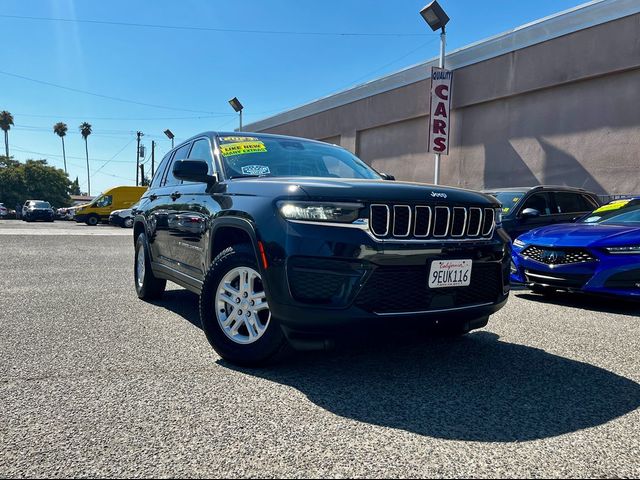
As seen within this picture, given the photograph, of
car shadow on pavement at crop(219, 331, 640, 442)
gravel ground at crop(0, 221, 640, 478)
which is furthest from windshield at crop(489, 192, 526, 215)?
car shadow on pavement at crop(219, 331, 640, 442)

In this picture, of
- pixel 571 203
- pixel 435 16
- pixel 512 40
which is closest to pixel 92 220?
pixel 435 16

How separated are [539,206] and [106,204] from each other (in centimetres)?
2888

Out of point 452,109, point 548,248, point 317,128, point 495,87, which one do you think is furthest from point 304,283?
point 317,128

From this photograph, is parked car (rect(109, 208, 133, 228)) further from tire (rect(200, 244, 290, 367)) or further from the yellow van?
tire (rect(200, 244, 290, 367))

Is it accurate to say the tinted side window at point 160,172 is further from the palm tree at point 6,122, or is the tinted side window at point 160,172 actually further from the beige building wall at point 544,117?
the palm tree at point 6,122

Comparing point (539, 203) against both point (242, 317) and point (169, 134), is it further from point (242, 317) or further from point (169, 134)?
point (169, 134)

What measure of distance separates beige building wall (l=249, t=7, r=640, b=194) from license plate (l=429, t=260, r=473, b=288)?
11.1 m

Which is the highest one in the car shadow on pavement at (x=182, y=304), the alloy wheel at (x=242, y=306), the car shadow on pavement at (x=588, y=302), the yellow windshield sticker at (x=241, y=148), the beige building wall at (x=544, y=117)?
the beige building wall at (x=544, y=117)

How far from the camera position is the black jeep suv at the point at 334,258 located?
2.83 meters

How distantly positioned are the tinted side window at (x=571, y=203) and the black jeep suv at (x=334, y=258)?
245 inches

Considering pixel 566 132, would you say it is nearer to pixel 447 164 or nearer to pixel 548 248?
pixel 447 164

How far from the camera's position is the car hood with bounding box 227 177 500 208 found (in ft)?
9.56

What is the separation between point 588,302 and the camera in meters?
6.24

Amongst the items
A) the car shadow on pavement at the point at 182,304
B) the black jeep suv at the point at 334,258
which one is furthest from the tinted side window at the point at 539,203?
the car shadow on pavement at the point at 182,304
